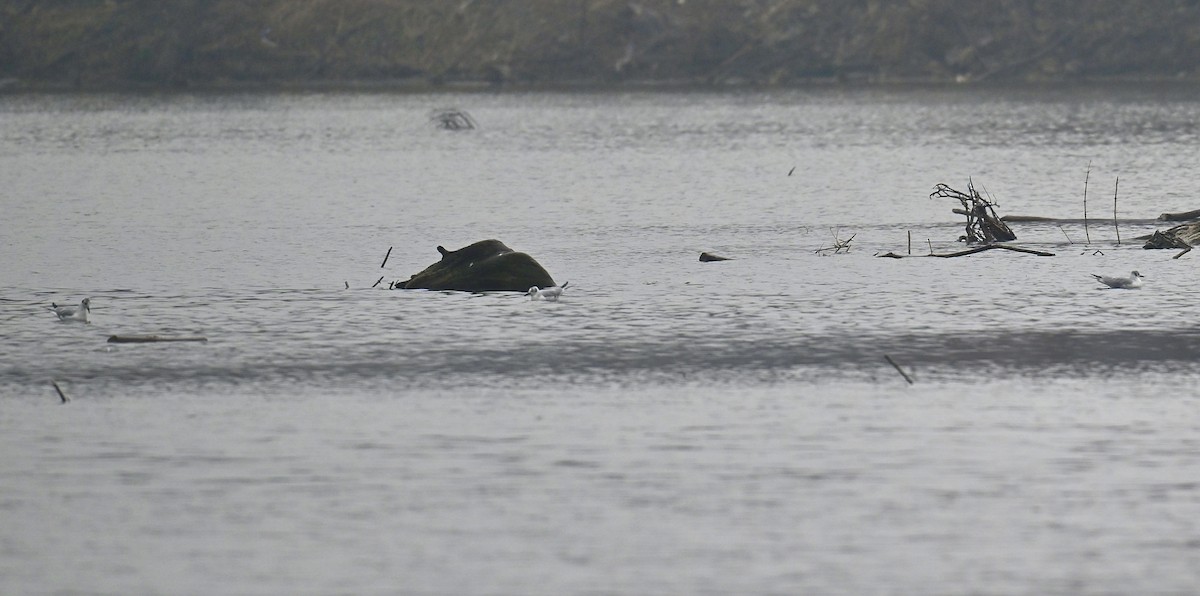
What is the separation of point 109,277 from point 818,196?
29.9 m

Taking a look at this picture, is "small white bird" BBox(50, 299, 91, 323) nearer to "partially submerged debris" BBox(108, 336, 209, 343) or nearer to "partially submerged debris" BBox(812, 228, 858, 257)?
"partially submerged debris" BBox(108, 336, 209, 343)

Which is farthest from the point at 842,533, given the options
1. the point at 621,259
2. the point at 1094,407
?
the point at 621,259

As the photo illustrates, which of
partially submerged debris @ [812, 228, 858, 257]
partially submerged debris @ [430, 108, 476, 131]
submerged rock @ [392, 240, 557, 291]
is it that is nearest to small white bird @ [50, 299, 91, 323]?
submerged rock @ [392, 240, 557, 291]

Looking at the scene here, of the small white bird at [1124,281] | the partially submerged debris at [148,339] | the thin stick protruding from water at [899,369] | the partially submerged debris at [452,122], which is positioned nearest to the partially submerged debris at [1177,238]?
the small white bird at [1124,281]

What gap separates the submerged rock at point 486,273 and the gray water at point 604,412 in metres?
0.62

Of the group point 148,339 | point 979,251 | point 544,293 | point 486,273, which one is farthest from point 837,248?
point 148,339

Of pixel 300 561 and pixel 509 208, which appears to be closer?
pixel 300 561

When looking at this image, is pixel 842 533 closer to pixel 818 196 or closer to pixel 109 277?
pixel 109 277

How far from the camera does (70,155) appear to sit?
92.5 m

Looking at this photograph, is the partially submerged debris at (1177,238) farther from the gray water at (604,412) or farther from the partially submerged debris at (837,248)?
the partially submerged debris at (837,248)

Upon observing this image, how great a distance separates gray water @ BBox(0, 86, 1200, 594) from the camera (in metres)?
14.4

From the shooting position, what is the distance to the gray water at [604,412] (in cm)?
1445

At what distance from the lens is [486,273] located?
3128 centimetres

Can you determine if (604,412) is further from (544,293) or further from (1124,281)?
(1124,281)
